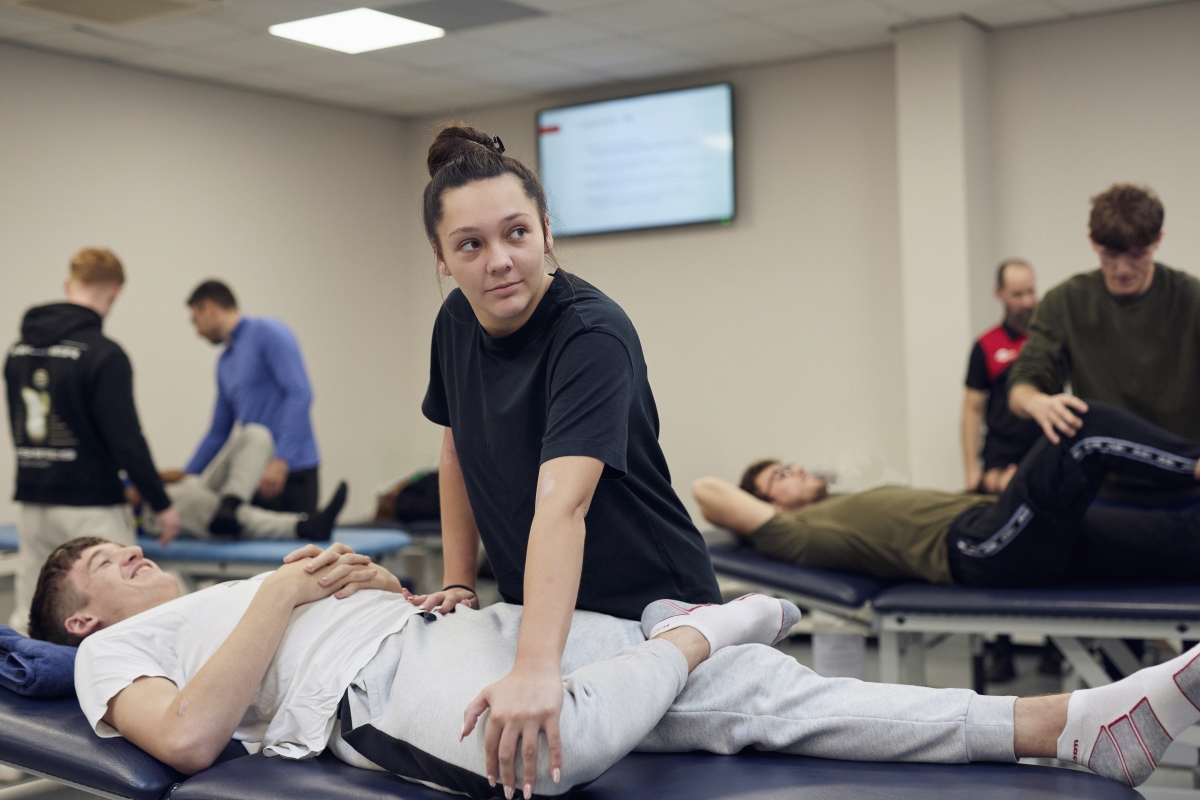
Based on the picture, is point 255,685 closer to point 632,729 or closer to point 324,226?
point 632,729

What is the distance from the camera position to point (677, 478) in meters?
5.58

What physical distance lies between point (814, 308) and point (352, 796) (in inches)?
160

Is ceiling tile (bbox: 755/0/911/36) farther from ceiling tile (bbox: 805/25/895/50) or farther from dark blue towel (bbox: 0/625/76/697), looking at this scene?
dark blue towel (bbox: 0/625/76/697)

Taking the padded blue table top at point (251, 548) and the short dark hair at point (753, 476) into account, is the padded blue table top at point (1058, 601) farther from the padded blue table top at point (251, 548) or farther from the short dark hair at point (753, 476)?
the padded blue table top at point (251, 548)

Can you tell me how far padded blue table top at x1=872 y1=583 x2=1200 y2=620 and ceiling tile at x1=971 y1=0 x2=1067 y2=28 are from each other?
268 cm

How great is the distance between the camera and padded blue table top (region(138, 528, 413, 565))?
11.9 ft

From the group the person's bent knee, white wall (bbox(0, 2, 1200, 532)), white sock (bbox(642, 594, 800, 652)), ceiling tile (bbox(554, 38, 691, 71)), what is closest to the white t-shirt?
→ white sock (bbox(642, 594, 800, 652))

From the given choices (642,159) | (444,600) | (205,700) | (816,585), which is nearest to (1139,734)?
Result: (444,600)

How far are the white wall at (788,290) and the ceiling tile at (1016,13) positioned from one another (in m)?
0.50

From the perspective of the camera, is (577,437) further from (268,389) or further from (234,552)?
(268,389)

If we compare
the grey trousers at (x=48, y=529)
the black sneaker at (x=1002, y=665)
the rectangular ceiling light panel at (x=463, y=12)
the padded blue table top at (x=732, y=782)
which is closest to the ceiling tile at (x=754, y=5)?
the rectangular ceiling light panel at (x=463, y=12)

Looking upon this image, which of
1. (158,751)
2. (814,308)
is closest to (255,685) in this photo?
(158,751)

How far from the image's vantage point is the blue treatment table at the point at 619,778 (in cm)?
132

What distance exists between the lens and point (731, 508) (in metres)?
3.07
